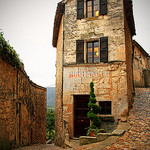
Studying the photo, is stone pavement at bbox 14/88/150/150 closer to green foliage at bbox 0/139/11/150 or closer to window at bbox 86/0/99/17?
green foliage at bbox 0/139/11/150

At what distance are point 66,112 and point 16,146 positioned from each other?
9.26 feet

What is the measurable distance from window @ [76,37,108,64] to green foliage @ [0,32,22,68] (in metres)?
3.31

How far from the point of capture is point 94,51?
8422 millimetres

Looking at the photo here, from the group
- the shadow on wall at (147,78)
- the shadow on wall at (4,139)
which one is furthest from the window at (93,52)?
the shadow on wall at (147,78)

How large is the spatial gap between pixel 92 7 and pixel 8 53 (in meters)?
5.45

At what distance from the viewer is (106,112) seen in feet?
25.4

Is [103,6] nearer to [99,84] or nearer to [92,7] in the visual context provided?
[92,7]

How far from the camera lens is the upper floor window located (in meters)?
8.39

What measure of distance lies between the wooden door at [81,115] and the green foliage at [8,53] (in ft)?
11.8

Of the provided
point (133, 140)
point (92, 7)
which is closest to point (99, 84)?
point (133, 140)

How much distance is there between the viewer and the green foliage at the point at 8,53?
5.04 m

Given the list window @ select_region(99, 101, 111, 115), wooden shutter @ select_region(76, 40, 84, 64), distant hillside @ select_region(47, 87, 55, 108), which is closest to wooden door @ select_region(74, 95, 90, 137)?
window @ select_region(99, 101, 111, 115)

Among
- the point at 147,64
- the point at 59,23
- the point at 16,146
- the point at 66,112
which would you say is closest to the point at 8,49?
the point at 16,146

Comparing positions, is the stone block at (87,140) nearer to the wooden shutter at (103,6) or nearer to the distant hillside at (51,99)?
the wooden shutter at (103,6)
